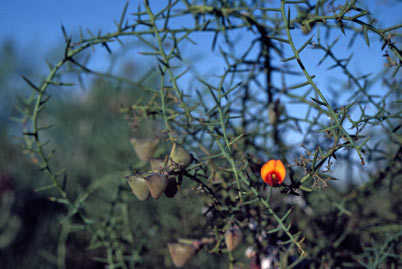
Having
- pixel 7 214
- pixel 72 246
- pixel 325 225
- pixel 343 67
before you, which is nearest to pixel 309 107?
pixel 343 67

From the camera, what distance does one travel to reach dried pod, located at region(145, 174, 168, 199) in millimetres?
277

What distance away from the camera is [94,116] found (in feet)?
3.42

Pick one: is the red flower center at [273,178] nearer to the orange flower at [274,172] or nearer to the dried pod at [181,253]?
the orange flower at [274,172]

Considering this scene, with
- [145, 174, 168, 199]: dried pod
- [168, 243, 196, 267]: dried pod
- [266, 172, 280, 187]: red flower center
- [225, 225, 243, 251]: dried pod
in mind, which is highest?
[145, 174, 168, 199]: dried pod

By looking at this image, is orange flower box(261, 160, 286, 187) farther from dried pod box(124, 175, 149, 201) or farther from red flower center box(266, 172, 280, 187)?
dried pod box(124, 175, 149, 201)

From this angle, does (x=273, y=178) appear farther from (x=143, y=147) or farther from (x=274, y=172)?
(x=143, y=147)

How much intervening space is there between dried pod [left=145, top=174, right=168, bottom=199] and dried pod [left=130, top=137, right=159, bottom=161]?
11 centimetres

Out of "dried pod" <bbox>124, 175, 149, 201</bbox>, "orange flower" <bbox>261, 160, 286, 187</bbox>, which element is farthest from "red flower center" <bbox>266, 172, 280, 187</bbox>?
"dried pod" <bbox>124, 175, 149, 201</bbox>

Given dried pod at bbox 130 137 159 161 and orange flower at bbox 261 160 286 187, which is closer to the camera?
orange flower at bbox 261 160 286 187

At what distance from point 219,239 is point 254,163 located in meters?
0.10

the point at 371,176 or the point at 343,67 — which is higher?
the point at 343,67

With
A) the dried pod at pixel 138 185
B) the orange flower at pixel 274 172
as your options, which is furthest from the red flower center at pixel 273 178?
the dried pod at pixel 138 185

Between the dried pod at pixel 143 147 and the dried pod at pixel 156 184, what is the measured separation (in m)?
0.11

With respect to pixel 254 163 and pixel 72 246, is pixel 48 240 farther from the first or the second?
pixel 254 163
